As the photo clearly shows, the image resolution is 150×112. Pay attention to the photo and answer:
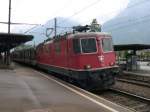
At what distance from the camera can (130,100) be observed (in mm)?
18453

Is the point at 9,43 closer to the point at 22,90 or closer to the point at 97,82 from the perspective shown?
the point at 97,82

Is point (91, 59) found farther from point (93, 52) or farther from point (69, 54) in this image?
point (69, 54)

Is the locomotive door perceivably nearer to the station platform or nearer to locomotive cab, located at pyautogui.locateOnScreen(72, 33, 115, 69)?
locomotive cab, located at pyautogui.locateOnScreen(72, 33, 115, 69)

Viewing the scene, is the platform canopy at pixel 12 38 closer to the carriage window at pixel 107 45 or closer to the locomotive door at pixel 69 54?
the locomotive door at pixel 69 54

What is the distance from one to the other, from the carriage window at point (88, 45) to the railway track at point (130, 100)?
2336 mm

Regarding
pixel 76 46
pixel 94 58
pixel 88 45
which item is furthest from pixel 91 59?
pixel 76 46

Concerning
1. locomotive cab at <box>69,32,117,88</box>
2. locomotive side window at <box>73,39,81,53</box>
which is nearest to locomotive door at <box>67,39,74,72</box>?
locomotive cab at <box>69,32,117,88</box>

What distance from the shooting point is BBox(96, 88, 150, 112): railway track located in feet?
53.5

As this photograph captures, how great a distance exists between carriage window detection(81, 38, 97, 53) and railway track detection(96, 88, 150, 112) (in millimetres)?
2336

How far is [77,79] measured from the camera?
21656 mm

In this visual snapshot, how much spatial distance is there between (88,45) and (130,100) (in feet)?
14.7

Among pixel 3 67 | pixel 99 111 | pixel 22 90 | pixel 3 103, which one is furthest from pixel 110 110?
pixel 3 67

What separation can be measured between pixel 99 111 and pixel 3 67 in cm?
2416

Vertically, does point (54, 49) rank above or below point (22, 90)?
above
